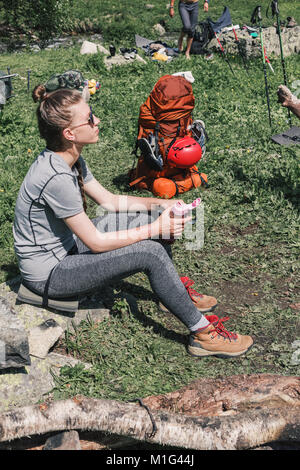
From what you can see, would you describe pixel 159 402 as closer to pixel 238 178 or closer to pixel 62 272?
pixel 62 272

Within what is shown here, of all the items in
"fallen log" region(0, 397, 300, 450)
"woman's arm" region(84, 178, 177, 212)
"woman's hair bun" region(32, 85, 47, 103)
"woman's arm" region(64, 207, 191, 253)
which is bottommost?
"fallen log" region(0, 397, 300, 450)

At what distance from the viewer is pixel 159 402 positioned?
11.9 ft

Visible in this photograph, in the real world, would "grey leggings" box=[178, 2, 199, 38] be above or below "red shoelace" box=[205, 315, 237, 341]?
above

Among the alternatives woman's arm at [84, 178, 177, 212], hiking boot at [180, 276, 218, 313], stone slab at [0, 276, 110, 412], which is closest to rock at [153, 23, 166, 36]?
woman's arm at [84, 178, 177, 212]

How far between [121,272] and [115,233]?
31 cm

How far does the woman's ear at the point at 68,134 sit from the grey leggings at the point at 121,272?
91 centimetres

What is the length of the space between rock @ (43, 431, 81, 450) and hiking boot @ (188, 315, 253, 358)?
57.4 inches

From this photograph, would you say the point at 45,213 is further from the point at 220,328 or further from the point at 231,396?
the point at 231,396

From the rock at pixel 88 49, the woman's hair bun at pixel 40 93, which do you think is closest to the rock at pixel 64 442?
the woman's hair bun at pixel 40 93

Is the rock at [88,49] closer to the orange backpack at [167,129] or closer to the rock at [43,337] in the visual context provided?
the orange backpack at [167,129]

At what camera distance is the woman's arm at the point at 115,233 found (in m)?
3.66

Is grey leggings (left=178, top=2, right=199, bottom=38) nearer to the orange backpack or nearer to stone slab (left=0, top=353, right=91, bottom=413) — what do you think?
the orange backpack

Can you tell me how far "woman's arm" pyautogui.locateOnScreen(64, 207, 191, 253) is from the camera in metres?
3.66

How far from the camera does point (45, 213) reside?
377cm
